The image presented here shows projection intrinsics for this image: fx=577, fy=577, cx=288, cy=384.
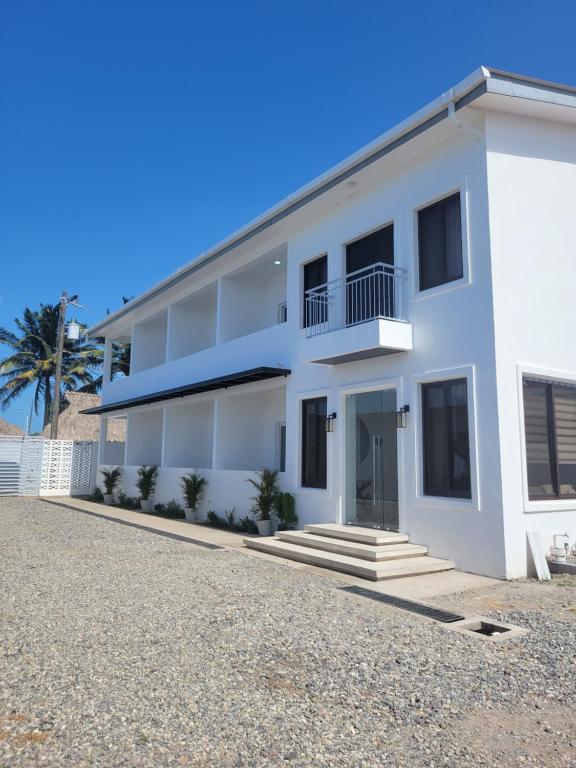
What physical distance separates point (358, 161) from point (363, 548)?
263 inches

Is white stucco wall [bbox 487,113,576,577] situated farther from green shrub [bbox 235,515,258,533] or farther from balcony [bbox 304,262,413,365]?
green shrub [bbox 235,515,258,533]

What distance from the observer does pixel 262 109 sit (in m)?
16.8

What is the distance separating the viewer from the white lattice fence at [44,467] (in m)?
22.6

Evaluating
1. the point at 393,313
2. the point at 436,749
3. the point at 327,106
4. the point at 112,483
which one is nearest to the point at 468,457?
the point at 393,313

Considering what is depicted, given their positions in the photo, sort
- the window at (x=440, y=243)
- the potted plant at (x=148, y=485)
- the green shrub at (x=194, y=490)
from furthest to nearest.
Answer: the potted plant at (x=148, y=485) < the green shrub at (x=194, y=490) < the window at (x=440, y=243)

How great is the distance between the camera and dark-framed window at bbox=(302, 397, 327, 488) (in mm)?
11719

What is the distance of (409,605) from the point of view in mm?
6523

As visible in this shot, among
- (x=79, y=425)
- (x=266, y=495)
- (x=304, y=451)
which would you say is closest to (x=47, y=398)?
(x=79, y=425)

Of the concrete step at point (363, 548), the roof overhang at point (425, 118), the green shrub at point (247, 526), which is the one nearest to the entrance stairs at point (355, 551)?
the concrete step at point (363, 548)

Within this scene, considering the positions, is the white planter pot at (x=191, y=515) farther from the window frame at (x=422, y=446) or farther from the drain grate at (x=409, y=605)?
the drain grate at (x=409, y=605)

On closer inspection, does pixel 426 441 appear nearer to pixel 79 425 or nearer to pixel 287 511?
pixel 287 511

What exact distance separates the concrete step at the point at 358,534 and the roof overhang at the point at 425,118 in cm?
639

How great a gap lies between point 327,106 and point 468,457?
35.1 feet

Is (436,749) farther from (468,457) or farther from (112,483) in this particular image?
(112,483)
